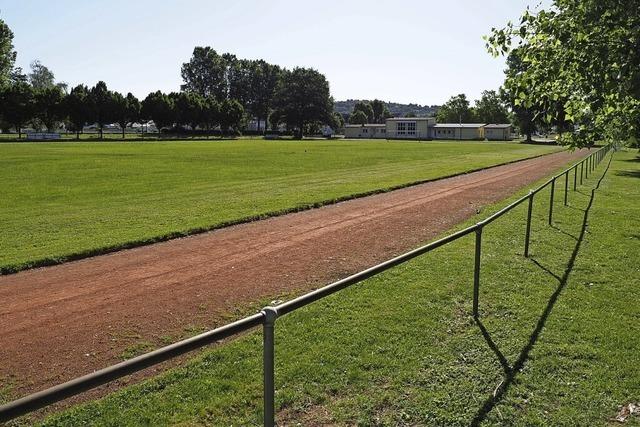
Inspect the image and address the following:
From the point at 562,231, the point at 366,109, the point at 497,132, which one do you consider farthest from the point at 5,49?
the point at 366,109

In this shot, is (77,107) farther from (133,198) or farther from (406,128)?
(133,198)

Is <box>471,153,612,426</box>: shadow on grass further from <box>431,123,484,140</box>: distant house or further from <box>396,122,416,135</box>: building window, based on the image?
<box>396,122,416,135</box>: building window

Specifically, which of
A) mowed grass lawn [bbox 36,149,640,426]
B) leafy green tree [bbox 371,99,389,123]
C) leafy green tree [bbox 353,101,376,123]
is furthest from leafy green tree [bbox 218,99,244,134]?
mowed grass lawn [bbox 36,149,640,426]

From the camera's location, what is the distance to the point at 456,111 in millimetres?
156625

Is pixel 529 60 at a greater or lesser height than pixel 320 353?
greater

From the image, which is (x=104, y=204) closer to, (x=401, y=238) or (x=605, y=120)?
(x=401, y=238)

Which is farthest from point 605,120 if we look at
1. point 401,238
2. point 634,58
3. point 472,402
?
point 472,402

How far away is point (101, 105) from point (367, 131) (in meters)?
69.5

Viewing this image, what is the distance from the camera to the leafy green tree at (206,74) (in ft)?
486

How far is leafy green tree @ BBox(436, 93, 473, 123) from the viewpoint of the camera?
508ft

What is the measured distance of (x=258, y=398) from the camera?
15.1ft

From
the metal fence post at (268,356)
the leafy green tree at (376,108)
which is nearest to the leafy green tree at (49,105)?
the metal fence post at (268,356)

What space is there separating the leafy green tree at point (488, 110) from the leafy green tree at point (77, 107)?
322 ft

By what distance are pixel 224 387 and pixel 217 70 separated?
496ft
